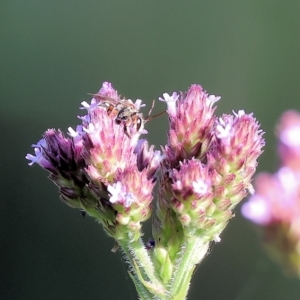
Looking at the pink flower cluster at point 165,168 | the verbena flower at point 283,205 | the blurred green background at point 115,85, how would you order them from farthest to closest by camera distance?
1. the blurred green background at point 115,85
2. the verbena flower at point 283,205
3. the pink flower cluster at point 165,168

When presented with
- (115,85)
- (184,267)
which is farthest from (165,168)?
(115,85)

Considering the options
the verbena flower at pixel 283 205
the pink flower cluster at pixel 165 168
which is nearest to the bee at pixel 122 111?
the pink flower cluster at pixel 165 168

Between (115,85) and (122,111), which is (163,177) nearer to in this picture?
(122,111)

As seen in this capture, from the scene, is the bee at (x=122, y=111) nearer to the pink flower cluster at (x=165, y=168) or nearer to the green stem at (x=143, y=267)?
the pink flower cluster at (x=165, y=168)

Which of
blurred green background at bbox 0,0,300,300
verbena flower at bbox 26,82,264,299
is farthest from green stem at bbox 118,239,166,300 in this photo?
blurred green background at bbox 0,0,300,300

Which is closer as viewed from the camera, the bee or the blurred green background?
the bee

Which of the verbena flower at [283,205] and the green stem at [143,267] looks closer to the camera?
the green stem at [143,267]

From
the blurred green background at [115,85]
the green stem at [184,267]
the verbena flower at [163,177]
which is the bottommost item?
the green stem at [184,267]

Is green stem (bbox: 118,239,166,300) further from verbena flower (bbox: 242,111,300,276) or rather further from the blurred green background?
the blurred green background
